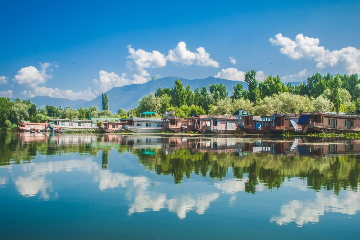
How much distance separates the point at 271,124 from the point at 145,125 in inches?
1255

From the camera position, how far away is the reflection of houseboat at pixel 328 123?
49062mm

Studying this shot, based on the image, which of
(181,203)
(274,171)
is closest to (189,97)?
(274,171)

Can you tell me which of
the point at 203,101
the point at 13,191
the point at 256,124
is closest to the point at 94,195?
the point at 13,191

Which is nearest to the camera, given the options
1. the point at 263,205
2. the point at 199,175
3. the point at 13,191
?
the point at 263,205

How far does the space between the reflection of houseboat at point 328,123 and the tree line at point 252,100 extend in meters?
12.5

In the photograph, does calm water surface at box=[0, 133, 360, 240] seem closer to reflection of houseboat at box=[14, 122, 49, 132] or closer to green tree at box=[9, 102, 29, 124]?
reflection of houseboat at box=[14, 122, 49, 132]

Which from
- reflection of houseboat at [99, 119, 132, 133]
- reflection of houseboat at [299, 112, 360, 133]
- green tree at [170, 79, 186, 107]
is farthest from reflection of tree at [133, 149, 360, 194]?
green tree at [170, 79, 186, 107]

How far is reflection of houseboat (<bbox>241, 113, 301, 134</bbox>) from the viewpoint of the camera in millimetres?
54094

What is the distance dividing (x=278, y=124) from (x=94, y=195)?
170 ft

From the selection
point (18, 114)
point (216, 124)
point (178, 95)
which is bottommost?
point (216, 124)

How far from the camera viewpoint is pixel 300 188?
9742 millimetres

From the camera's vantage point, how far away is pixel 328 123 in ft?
164

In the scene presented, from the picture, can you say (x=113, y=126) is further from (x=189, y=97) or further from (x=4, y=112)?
(x=4, y=112)

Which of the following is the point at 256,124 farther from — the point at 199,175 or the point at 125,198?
the point at 125,198
